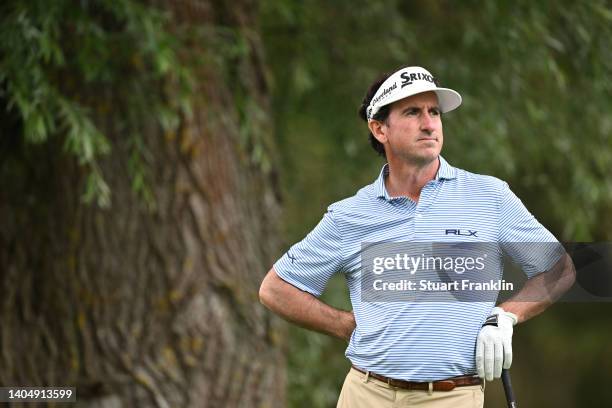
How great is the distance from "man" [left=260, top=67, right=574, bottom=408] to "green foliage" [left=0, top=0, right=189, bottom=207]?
1999 millimetres

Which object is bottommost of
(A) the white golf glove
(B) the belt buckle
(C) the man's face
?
(B) the belt buckle

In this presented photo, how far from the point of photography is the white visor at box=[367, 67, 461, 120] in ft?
12.8

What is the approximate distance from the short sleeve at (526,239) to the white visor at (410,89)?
434 mm

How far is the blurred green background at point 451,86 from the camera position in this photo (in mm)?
7504

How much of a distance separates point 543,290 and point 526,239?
0.18 metres

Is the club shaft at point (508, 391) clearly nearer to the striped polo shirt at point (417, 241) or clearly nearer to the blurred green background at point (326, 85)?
the striped polo shirt at point (417, 241)

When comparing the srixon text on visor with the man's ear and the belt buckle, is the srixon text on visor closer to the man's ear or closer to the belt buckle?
the man's ear

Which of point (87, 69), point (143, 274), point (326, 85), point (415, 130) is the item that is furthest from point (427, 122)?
point (326, 85)

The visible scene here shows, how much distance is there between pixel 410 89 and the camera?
3906 mm

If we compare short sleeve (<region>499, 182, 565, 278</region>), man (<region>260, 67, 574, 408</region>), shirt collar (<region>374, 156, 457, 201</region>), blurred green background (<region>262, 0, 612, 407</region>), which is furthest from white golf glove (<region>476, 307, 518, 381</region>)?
blurred green background (<region>262, 0, 612, 407</region>)

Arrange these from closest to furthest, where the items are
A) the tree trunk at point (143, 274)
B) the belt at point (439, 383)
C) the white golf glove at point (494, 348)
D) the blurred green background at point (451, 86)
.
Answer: the white golf glove at point (494, 348), the belt at point (439, 383), the tree trunk at point (143, 274), the blurred green background at point (451, 86)

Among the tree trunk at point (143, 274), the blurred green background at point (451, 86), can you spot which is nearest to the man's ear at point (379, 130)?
the tree trunk at point (143, 274)

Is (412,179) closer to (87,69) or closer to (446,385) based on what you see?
(446,385)

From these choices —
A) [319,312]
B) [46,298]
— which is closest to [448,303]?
[319,312]
